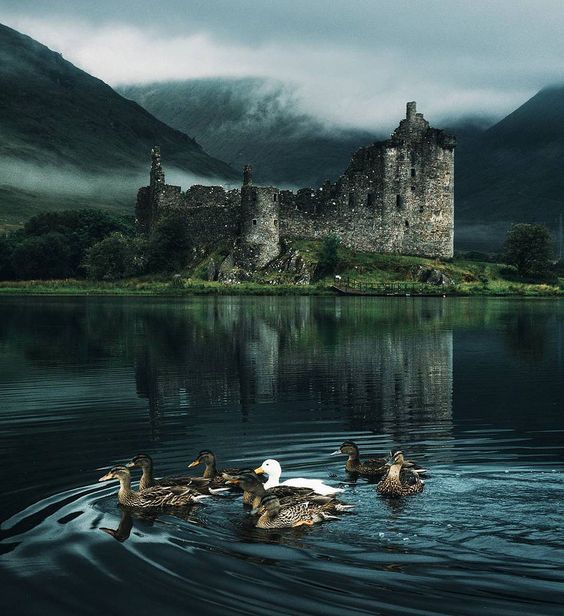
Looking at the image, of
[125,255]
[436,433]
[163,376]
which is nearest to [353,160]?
[125,255]

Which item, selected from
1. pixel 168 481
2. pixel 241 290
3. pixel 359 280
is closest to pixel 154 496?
pixel 168 481

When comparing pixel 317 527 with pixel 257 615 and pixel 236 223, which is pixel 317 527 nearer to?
pixel 257 615

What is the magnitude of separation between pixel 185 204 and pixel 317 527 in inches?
3509

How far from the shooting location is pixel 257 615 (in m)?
9.47

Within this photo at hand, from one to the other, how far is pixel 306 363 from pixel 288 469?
55.3ft

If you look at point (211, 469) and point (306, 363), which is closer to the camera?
point (211, 469)

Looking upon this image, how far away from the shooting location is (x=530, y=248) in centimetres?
9688

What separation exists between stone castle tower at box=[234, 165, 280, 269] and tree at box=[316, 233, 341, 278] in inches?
230

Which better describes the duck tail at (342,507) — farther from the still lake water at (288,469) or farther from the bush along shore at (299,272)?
the bush along shore at (299,272)

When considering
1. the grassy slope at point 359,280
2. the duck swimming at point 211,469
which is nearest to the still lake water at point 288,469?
the duck swimming at point 211,469

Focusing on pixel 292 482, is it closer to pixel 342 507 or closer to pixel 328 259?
pixel 342 507

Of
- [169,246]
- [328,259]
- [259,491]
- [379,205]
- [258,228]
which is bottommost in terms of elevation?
[259,491]

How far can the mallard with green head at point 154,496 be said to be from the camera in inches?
528

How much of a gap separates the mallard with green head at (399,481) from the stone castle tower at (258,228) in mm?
79750
